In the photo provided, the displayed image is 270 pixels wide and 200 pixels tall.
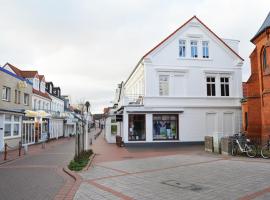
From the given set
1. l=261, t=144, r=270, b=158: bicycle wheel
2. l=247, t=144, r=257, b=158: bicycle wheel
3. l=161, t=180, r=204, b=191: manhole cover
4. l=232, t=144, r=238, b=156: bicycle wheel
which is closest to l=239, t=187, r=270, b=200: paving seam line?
l=161, t=180, r=204, b=191: manhole cover

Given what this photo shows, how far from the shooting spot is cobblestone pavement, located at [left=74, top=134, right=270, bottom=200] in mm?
8266

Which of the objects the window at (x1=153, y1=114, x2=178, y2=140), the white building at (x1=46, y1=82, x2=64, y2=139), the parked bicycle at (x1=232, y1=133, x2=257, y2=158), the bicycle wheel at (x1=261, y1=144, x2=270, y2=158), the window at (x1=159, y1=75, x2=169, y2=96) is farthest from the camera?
the white building at (x1=46, y1=82, x2=64, y2=139)

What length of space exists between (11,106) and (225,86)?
66.0 feet

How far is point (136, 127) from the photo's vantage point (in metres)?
26.4

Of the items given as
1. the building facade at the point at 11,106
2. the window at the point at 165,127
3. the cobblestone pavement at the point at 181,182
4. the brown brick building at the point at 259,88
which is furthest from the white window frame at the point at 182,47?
the building facade at the point at 11,106

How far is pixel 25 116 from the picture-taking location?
30500 millimetres

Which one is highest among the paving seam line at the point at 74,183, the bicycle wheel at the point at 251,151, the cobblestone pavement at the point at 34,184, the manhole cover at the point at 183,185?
the bicycle wheel at the point at 251,151

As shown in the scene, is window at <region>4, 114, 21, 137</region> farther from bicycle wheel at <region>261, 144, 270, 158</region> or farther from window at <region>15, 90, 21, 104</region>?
bicycle wheel at <region>261, 144, 270, 158</region>

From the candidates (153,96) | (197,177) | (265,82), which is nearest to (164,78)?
(153,96)

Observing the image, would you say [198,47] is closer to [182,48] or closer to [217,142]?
[182,48]

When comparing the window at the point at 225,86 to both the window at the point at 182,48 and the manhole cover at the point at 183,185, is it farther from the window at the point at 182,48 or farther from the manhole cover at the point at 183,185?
the manhole cover at the point at 183,185

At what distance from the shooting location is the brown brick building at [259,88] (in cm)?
2000

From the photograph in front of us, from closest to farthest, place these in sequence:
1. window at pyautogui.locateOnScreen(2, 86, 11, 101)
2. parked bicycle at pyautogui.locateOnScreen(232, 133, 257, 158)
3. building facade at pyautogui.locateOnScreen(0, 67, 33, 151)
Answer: parked bicycle at pyautogui.locateOnScreen(232, 133, 257, 158), building facade at pyautogui.locateOnScreen(0, 67, 33, 151), window at pyautogui.locateOnScreen(2, 86, 11, 101)

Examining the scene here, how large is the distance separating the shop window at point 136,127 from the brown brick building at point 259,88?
8.80 m
